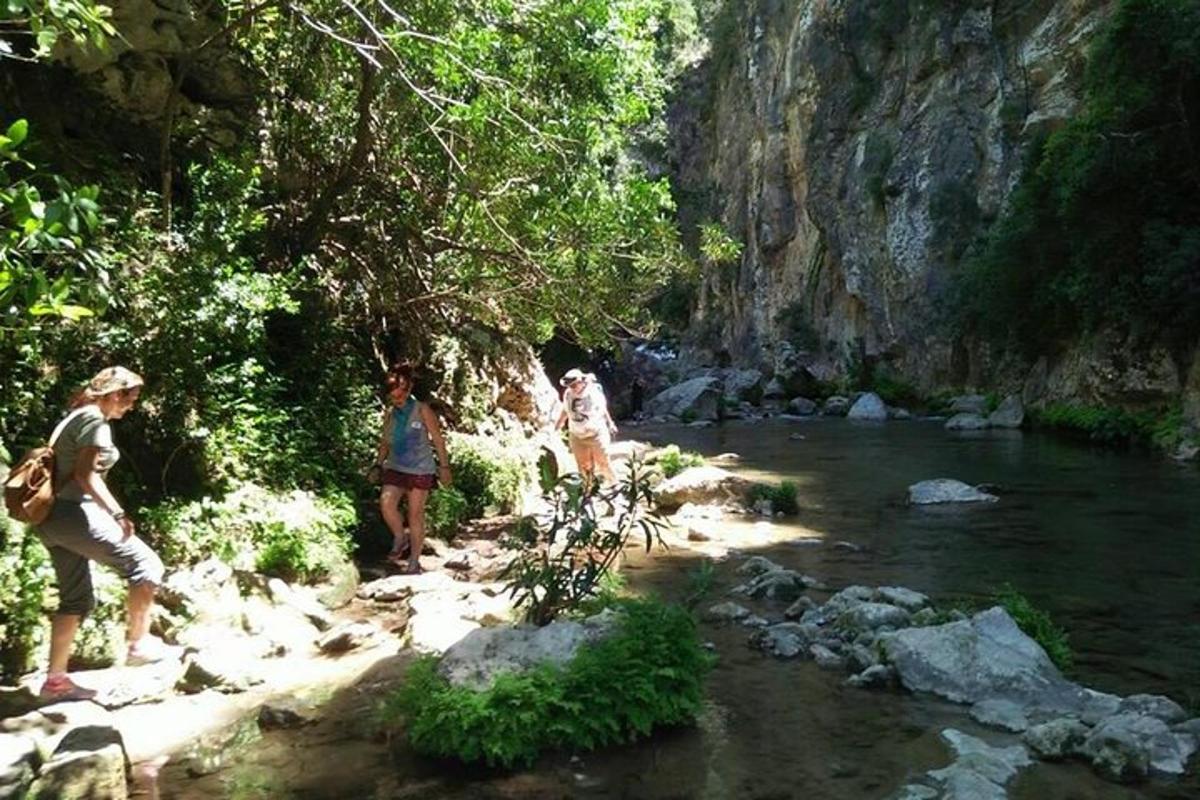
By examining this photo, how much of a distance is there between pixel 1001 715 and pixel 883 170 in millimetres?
40355

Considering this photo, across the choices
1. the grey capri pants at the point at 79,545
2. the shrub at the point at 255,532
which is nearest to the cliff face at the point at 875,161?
the shrub at the point at 255,532

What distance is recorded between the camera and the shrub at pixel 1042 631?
7033 millimetres

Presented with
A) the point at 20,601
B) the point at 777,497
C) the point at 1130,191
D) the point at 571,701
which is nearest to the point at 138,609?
the point at 20,601

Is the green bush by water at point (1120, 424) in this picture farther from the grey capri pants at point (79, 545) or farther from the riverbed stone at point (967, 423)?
the grey capri pants at point (79, 545)

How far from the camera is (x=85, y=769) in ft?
15.0

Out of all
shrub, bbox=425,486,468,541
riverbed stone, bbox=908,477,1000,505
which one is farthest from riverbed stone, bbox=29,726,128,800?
riverbed stone, bbox=908,477,1000,505

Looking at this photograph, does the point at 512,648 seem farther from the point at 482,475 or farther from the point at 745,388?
the point at 745,388

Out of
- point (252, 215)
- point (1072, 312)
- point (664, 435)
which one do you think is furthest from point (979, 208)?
point (252, 215)

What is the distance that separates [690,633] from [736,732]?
640 mm

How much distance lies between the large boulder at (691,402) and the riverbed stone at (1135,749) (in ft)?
105

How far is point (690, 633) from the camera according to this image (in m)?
5.84

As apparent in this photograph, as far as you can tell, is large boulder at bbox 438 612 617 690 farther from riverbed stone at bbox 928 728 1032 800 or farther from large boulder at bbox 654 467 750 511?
large boulder at bbox 654 467 750 511

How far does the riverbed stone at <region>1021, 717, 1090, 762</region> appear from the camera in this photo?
17.4 ft

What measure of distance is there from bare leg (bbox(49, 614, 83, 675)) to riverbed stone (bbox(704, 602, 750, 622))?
16.1ft
